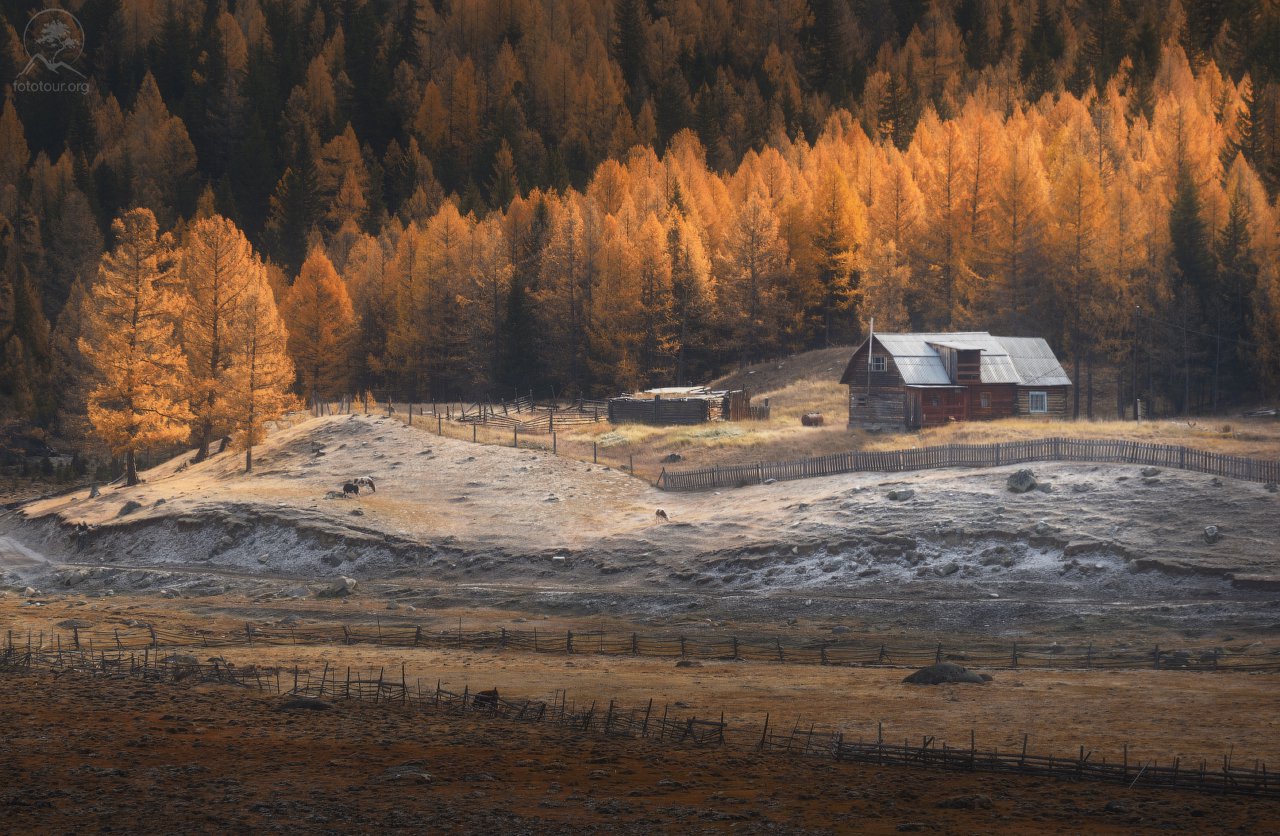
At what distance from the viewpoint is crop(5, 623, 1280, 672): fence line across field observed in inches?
1313

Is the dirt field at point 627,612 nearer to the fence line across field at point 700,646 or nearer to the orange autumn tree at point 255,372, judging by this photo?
the fence line across field at point 700,646

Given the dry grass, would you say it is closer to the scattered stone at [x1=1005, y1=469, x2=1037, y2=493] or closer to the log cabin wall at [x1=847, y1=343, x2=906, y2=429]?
the log cabin wall at [x1=847, y1=343, x2=906, y2=429]

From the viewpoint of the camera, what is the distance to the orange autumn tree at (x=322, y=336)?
329 feet

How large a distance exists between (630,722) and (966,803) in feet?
24.7

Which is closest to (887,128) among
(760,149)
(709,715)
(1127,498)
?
(760,149)

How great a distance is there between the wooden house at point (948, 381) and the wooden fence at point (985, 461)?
9.70 metres

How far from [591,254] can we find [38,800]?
79.5 meters

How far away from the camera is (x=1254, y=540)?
4288 centimetres

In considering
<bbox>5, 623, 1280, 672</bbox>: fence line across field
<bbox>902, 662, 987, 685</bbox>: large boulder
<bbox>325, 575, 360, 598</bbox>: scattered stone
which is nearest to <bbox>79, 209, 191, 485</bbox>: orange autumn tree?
<bbox>325, 575, 360, 598</bbox>: scattered stone

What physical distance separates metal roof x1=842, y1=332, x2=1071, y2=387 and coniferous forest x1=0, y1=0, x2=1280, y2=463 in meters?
8.19

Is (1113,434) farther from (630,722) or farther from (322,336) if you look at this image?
(322,336)

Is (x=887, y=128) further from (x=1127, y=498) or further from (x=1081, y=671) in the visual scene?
(x=1081, y=671)

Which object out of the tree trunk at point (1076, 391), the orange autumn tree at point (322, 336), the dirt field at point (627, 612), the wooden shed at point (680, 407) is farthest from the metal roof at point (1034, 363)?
the orange autumn tree at point (322, 336)

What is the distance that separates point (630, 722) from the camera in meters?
26.6
